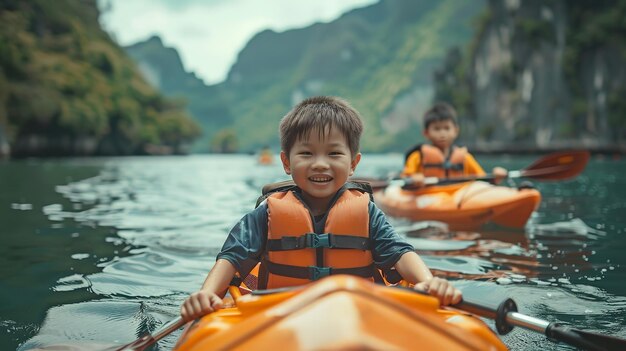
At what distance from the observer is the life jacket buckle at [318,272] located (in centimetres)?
238

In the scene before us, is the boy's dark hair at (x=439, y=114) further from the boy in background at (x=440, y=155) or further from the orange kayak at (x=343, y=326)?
the orange kayak at (x=343, y=326)

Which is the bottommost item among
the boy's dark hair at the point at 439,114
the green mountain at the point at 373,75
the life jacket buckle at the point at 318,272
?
the life jacket buckle at the point at 318,272

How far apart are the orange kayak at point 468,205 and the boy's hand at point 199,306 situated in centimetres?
466

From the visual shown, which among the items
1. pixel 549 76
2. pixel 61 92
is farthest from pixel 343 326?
pixel 549 76

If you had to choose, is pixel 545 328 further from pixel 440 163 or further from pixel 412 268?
pixel 440 163

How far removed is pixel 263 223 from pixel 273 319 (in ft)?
3.54

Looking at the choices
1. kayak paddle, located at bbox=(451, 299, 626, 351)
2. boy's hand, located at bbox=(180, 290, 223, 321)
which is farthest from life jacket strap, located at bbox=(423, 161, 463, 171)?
boy's hand, located at bbox=(180, 290, 223, 321)

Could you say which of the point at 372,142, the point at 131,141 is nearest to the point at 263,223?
the point at 131,141

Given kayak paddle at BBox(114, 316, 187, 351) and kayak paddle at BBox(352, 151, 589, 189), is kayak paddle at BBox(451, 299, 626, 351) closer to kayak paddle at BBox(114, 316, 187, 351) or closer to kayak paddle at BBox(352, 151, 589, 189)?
kayak paddle at BBox(114, 316, 187, 351)

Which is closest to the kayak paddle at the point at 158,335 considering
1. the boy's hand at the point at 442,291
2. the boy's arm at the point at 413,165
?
the boy's hand at the point at 442,291

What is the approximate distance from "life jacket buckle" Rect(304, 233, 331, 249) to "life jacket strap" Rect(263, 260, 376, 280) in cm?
9

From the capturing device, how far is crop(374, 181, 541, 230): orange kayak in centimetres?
597

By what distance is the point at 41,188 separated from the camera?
1149 cm

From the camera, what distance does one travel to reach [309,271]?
2395 mm
